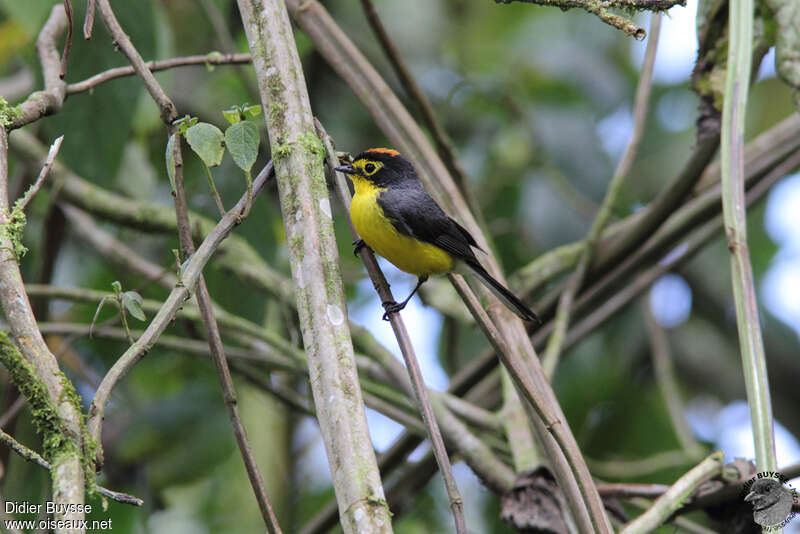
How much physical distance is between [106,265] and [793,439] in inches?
207

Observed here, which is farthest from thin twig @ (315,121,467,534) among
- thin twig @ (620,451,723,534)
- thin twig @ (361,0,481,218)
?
thin twig @ (361,0,481,218)

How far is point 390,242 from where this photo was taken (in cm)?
400

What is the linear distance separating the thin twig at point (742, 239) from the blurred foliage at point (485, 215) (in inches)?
103

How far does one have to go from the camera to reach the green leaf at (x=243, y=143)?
212cm

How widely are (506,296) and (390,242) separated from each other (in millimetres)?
917

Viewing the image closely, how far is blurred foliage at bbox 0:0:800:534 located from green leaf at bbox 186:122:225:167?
7.54 ft

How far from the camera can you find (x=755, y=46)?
3475 mm

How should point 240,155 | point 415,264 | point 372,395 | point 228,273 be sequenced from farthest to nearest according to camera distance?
point 228,273 → point 372,395 → point 415,264 → point 240,155

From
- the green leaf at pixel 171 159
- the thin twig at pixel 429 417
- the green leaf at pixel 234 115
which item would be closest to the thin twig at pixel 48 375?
the green leaf at pixel 171 159

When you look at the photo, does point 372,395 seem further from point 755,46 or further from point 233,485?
point 755,46

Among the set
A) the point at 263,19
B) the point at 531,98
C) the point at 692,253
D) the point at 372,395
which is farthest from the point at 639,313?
the point at 263,19

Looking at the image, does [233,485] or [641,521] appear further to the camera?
[233,485]

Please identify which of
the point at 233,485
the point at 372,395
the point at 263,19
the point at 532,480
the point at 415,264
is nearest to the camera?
the point at 263,19

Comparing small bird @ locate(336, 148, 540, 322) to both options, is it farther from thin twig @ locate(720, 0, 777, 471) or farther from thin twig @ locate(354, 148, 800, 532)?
thin twig @ locate(720, 0, 777, 471)
